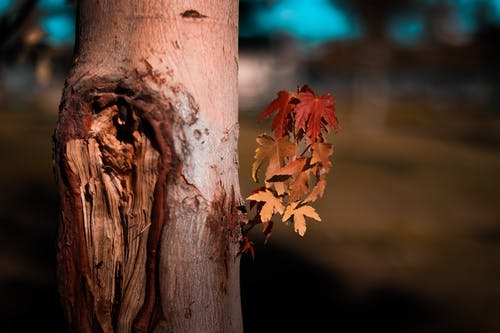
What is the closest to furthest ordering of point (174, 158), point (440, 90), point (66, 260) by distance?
point (174, 158) → point (66, 260) → point (440, 90)

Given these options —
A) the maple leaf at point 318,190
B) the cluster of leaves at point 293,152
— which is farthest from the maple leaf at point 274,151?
the maple leaf at point 318,190

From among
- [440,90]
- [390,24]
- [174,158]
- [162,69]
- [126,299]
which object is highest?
[390,24]

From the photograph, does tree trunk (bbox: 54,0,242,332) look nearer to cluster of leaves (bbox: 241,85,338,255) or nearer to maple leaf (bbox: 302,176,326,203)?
cluster of leaves (bbox: 241,85,338,255)

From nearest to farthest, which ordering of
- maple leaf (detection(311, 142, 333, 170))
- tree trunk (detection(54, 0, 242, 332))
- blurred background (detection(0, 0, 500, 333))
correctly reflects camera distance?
tree trunk (detection(54, 0, 242, 332))
maple leaf (detection(311, 142, 333, 170))
blurred background (detection(0, 0, 500, 333))

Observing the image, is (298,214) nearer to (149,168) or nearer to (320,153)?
(320,153)

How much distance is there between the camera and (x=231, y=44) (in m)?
1.51

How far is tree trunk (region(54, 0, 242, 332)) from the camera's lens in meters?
1.40

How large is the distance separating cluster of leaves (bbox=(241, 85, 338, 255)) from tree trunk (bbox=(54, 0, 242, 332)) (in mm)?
104

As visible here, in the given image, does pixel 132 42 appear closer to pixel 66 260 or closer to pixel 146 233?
pixel 146 233

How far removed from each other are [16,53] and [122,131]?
6.59 feet

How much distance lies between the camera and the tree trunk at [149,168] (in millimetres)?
1396

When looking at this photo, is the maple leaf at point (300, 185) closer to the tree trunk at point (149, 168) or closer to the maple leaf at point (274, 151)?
the maple leaf at point (274, 151)

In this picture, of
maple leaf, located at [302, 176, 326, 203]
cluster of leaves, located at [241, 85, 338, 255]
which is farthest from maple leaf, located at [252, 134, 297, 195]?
maple leaf, located at [302, 176, 326, 203]

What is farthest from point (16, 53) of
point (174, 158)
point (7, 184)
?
point (7, 184)
